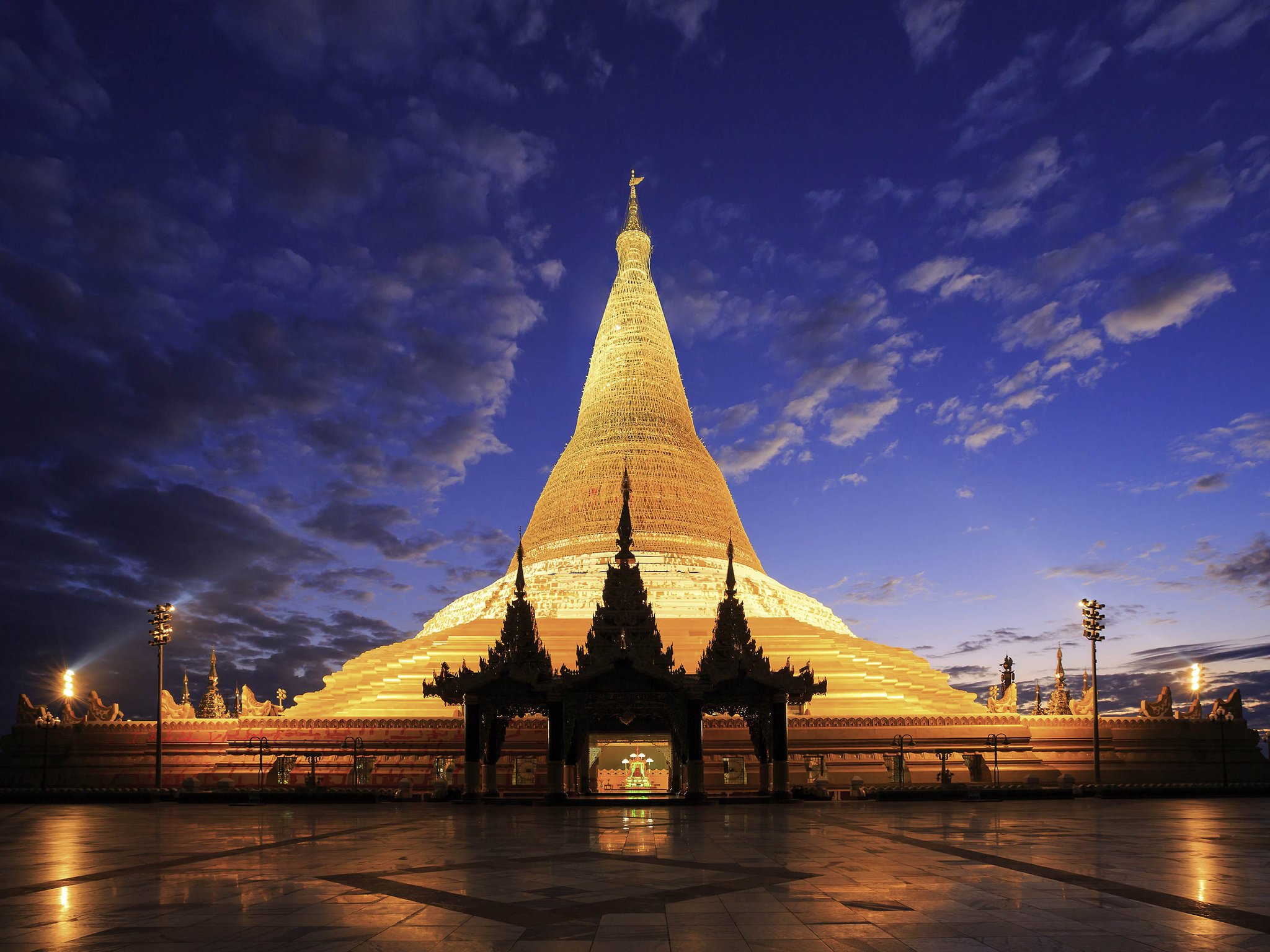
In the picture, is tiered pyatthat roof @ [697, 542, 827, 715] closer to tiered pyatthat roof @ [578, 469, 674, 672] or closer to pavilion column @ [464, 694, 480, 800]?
tiered pyatthat roof @ [578, 469, 674, 672]

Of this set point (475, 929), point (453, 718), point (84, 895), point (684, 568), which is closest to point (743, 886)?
point (475, 929)

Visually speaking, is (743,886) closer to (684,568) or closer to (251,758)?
(251,758)

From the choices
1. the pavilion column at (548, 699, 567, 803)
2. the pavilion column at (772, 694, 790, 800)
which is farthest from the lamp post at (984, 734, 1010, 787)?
the pavilion column at (548, 699, 567, 803)

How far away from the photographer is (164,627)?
34562mm

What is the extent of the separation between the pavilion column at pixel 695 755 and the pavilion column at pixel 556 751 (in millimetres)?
3175

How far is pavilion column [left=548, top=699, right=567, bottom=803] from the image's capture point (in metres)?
24.1

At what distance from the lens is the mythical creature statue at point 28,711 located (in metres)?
39.4

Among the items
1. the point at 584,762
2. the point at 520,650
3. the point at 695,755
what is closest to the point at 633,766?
the point at 584,762

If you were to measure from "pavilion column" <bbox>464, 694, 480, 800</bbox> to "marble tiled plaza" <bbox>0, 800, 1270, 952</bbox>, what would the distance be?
5.51 meters

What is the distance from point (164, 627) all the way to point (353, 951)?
3104 centimetres

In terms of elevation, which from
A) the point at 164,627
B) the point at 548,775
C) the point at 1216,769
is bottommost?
the point at 1216,769

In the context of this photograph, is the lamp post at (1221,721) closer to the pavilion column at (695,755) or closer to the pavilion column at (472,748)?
the pavilion column at (695,755)

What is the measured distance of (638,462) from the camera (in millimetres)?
56844

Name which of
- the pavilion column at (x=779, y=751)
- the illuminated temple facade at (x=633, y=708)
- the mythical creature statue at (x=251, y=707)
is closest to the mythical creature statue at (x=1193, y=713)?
the illuminated temple facade at (x=633, y=708)
